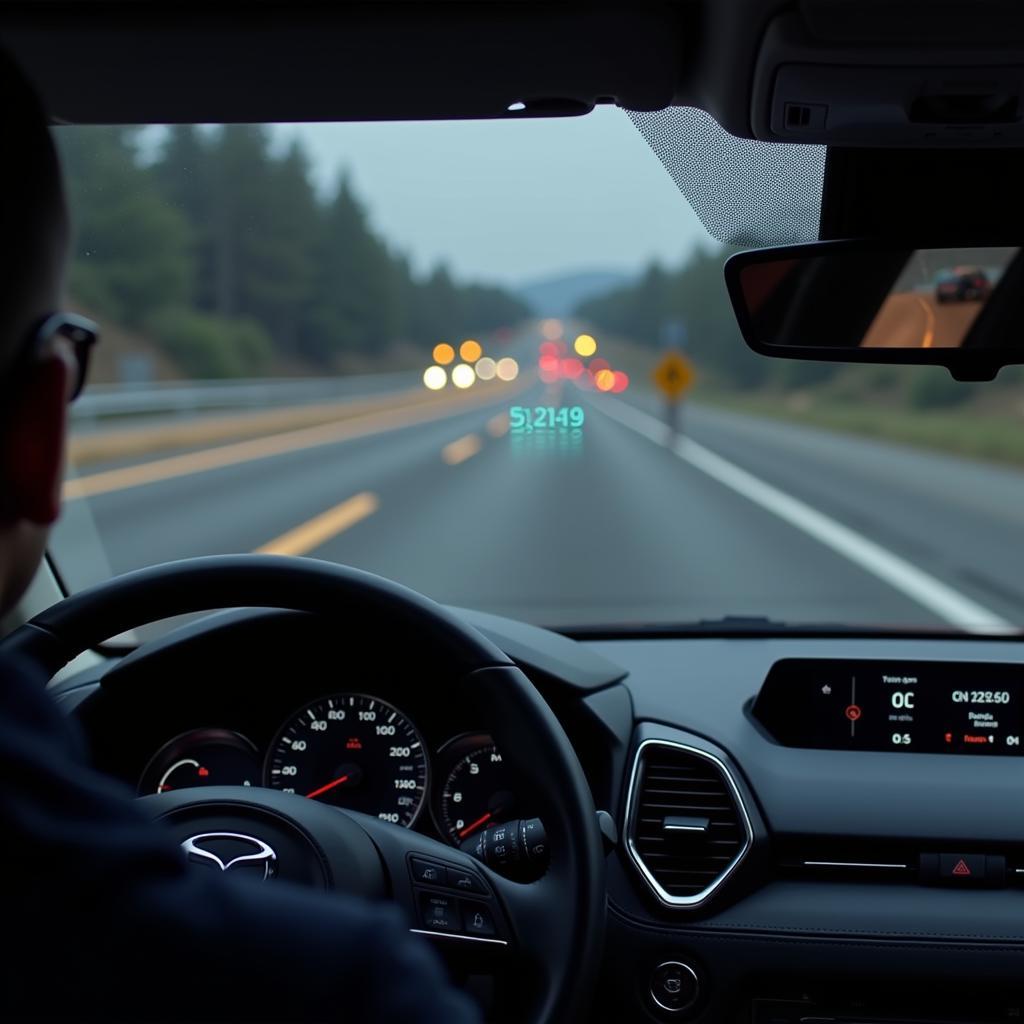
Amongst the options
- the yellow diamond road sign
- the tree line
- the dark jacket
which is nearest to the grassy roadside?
the tree line

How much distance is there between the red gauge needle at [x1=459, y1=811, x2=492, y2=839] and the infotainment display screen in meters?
0.97

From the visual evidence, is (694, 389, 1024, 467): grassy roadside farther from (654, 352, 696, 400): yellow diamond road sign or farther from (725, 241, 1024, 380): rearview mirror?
(725, 241, 1024, 380): rearview mirror

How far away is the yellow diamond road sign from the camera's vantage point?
7.02 m

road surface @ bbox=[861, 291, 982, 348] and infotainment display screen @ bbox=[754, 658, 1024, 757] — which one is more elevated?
road surface @ bbox=[861, 291, 982, 348]

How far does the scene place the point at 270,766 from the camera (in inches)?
117

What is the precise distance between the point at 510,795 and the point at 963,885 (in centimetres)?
117

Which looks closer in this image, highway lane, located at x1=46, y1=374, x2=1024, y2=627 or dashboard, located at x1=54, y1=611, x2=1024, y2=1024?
dashboard, located at x1=54, y1=611, x2=1024, y2=1024

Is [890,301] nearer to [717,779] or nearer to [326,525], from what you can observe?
[717,779]

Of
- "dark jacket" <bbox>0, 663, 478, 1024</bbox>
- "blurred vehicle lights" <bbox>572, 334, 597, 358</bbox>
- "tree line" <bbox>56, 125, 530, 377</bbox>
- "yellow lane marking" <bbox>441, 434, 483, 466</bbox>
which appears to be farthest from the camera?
"yellow lane marking" <bbox>441, 434, 483, 466</bbox>

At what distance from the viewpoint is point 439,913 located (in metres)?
2.30

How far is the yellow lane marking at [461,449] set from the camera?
362 inches

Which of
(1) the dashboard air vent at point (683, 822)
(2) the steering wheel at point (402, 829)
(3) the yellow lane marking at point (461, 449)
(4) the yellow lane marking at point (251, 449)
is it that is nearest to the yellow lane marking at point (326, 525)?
(3) the yellow lane marking at point (461, 449)

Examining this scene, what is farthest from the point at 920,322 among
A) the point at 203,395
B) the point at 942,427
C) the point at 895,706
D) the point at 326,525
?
the point at 203,395

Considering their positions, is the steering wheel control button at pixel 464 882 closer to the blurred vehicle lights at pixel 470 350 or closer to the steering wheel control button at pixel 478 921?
the steering wheel control button at pixel 478 921
